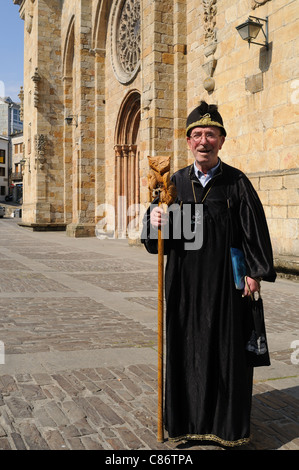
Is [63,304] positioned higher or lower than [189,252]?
lower

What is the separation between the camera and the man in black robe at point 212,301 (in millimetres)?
2445

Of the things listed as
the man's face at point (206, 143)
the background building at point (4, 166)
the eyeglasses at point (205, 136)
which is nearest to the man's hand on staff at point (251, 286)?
the man's face at point (206, 143)

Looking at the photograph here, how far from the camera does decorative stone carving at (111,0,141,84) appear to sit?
1700 cm

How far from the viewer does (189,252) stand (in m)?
2.57

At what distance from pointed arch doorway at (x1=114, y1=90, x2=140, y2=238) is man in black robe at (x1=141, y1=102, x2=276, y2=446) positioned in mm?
14970

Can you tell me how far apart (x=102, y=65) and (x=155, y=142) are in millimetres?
8393

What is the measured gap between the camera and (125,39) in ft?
58.6

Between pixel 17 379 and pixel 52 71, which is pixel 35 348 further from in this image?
pixel 52 71

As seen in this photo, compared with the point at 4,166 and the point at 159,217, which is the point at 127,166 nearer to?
the point at 159,217

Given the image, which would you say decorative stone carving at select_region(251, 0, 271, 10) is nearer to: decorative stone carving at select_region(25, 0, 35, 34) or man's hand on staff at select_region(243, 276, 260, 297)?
man's hand on staff at select_region(243, 276, 260, 297)

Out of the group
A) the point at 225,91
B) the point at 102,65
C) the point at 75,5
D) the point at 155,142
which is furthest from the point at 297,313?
the point at 75,5

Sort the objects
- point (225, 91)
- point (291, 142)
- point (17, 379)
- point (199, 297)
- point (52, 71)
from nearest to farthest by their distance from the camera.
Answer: point (199, 297)
point (17, 379)
point (291, 142)
point (225, 91)
point (52, 71)

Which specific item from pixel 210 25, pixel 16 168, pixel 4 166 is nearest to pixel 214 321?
pixel 210 25

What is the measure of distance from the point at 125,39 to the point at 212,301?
17399 mm
